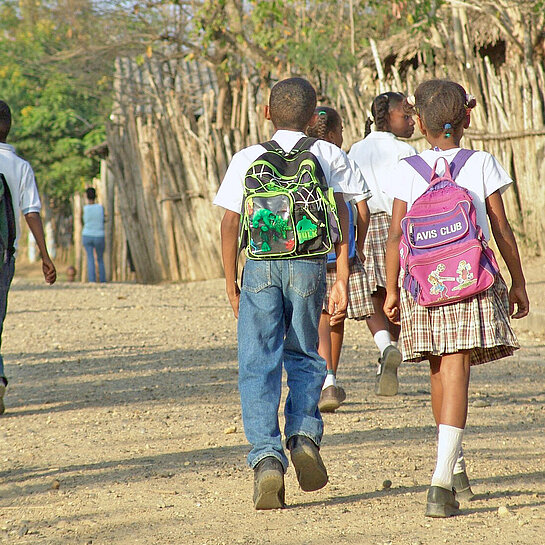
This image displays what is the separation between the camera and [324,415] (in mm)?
5168

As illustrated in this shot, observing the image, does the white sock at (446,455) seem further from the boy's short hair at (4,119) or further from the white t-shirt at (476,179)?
the boy's short hair at (4,119)

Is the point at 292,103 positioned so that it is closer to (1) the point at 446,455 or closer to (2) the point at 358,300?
(1) the point at 446,455

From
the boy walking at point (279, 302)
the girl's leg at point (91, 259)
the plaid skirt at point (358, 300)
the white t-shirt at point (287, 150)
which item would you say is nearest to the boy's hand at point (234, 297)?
the boy walking at point (279, 302)

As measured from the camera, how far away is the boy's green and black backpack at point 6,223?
205 inches

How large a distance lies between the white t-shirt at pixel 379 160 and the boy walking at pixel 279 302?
1897 mm

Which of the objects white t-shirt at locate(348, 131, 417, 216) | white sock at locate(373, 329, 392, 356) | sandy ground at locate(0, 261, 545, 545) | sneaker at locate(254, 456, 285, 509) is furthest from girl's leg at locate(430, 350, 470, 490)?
white t-shirt at locate(348, 131, 417, 216)

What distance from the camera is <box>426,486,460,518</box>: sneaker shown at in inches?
128

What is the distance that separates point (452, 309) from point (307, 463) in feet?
2.53

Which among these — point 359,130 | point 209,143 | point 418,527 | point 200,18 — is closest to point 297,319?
point 418,527

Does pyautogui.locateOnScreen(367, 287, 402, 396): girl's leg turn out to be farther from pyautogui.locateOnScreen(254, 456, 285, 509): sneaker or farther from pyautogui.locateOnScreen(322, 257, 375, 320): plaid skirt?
pyautogui.locateOnScreen(254, 456, 285, 509): sneaker

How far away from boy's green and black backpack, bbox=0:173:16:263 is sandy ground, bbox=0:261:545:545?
0.97 metres

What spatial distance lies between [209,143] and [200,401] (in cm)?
791

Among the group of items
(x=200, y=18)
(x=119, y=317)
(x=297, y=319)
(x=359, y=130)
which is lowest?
(x=119, y=317)

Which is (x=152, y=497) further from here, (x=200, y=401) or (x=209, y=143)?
(x=209, y=143)
